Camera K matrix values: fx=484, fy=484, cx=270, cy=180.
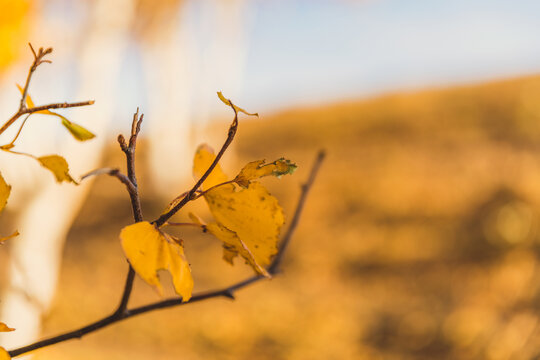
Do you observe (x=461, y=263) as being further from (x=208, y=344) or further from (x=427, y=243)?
(x=208, y=344)

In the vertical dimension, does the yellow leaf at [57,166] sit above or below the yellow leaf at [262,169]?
below

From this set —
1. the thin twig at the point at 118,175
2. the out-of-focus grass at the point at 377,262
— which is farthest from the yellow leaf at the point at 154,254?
the out-of-focus grass at the point at 377,262

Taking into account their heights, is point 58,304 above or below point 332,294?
below

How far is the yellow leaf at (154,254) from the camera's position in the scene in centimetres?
20

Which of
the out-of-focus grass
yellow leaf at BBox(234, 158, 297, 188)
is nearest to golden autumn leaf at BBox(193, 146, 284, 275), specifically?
yellow leaf at BBox(234, 158, 297, 188)

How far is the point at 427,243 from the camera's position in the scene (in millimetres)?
4711

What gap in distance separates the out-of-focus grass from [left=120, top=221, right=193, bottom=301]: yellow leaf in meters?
0.53

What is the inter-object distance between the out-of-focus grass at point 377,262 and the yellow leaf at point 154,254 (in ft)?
1.73

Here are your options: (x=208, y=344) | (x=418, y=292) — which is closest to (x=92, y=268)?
(x=208, y=344)

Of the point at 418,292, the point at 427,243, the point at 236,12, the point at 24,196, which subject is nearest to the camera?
the point at 24,196

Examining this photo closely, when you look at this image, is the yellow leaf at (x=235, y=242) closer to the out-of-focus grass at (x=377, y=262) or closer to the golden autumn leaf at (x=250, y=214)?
the golden autumn leaf at (x=250, y=214)

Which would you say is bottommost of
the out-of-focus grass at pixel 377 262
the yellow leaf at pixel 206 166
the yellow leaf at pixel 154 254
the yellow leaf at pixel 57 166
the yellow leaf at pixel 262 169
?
the out-of-focus grass at pixel 377 262

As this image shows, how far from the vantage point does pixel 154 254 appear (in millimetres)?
210

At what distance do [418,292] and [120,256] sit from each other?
10.7ft
